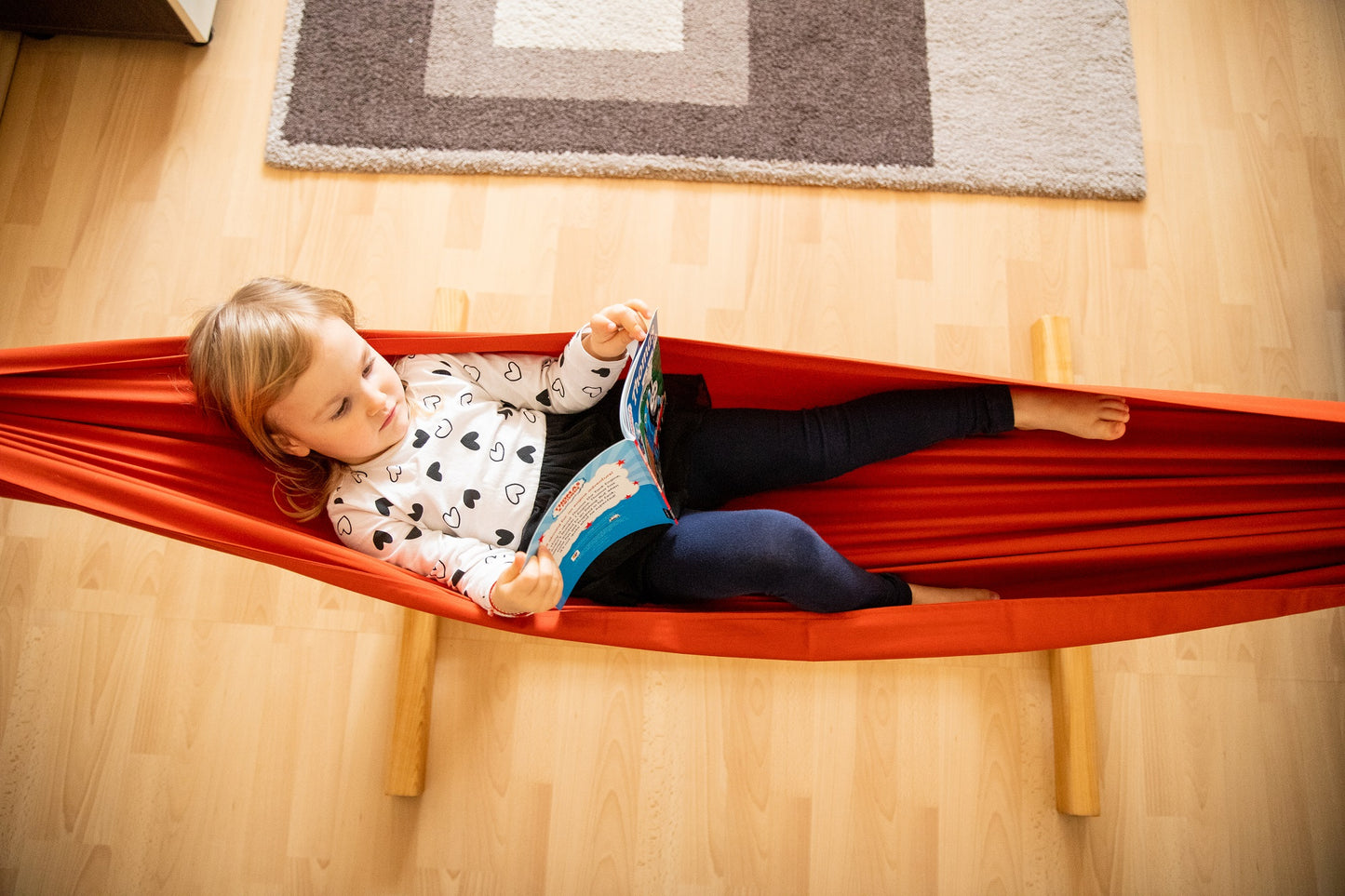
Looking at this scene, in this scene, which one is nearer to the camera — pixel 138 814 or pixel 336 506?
pixel 336 506

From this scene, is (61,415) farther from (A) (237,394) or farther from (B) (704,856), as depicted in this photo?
(B) (704,856)

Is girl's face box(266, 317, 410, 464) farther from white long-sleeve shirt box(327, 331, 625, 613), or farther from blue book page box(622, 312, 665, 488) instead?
blue book page box(622, 312, 665, 488)

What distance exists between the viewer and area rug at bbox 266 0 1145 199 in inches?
52.3

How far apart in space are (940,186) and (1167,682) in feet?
2.66

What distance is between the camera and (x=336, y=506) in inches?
37.6

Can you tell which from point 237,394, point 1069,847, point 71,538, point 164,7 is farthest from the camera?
point 164,7

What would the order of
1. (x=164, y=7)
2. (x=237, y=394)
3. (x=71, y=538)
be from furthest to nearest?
1. (x=164, y=7)
2. (x=71, y=538)
3. (x=237, y=394)

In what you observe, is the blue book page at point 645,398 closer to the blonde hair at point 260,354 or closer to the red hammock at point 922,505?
the red hammock at point 922,505

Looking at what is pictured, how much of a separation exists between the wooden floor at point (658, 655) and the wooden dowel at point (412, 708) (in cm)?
4

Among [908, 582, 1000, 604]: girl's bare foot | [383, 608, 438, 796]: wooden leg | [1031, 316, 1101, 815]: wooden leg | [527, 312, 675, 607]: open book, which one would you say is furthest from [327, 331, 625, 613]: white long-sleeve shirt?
[1031, 316, 1101, 815]: wooden leg

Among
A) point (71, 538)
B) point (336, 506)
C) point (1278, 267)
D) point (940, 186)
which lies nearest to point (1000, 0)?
point (940, 186)

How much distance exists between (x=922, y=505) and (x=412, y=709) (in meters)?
0.72

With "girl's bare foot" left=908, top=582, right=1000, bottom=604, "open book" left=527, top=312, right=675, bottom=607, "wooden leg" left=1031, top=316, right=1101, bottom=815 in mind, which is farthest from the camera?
"wooden leg" left=1031, top=316, right=1101, bottom=815

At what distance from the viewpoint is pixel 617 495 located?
2.60ft
